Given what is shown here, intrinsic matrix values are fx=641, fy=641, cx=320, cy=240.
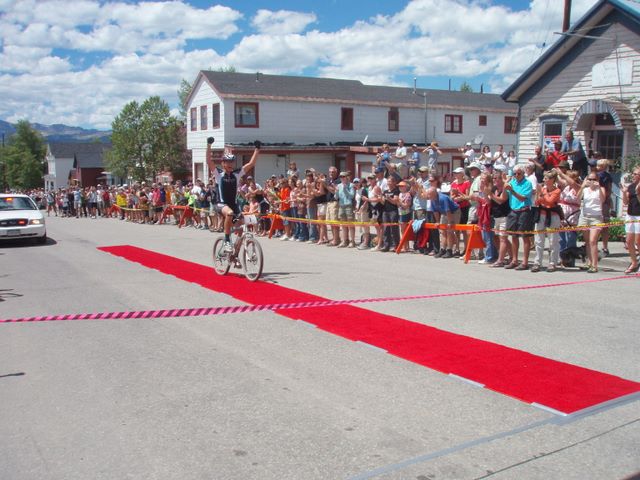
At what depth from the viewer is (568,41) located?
62.5 feet

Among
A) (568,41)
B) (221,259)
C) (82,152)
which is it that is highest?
(82,152)

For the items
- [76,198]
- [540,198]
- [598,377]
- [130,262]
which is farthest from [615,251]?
[76,198]

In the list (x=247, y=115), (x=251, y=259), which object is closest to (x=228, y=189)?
(x=251, y=259)

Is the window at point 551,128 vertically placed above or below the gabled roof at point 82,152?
below

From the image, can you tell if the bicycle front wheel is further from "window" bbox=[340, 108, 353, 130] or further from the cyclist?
"window" bbox=[340, 108, 353, 130]

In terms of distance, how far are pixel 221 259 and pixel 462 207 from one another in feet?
19.6

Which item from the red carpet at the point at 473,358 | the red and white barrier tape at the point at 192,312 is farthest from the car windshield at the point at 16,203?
the red carpet at the point at 473,358

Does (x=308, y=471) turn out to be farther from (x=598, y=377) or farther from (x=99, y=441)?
(x=598, y=377)

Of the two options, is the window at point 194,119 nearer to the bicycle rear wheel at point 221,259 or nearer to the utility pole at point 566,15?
the utility pole at point 566,15

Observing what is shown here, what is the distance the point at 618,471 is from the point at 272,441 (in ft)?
7.44

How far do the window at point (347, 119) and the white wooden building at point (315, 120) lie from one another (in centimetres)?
7

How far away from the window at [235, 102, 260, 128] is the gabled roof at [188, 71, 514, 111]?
0.56m

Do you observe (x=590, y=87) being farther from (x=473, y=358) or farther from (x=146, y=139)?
(x=146, y=139)

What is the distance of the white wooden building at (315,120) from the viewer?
39000mm
